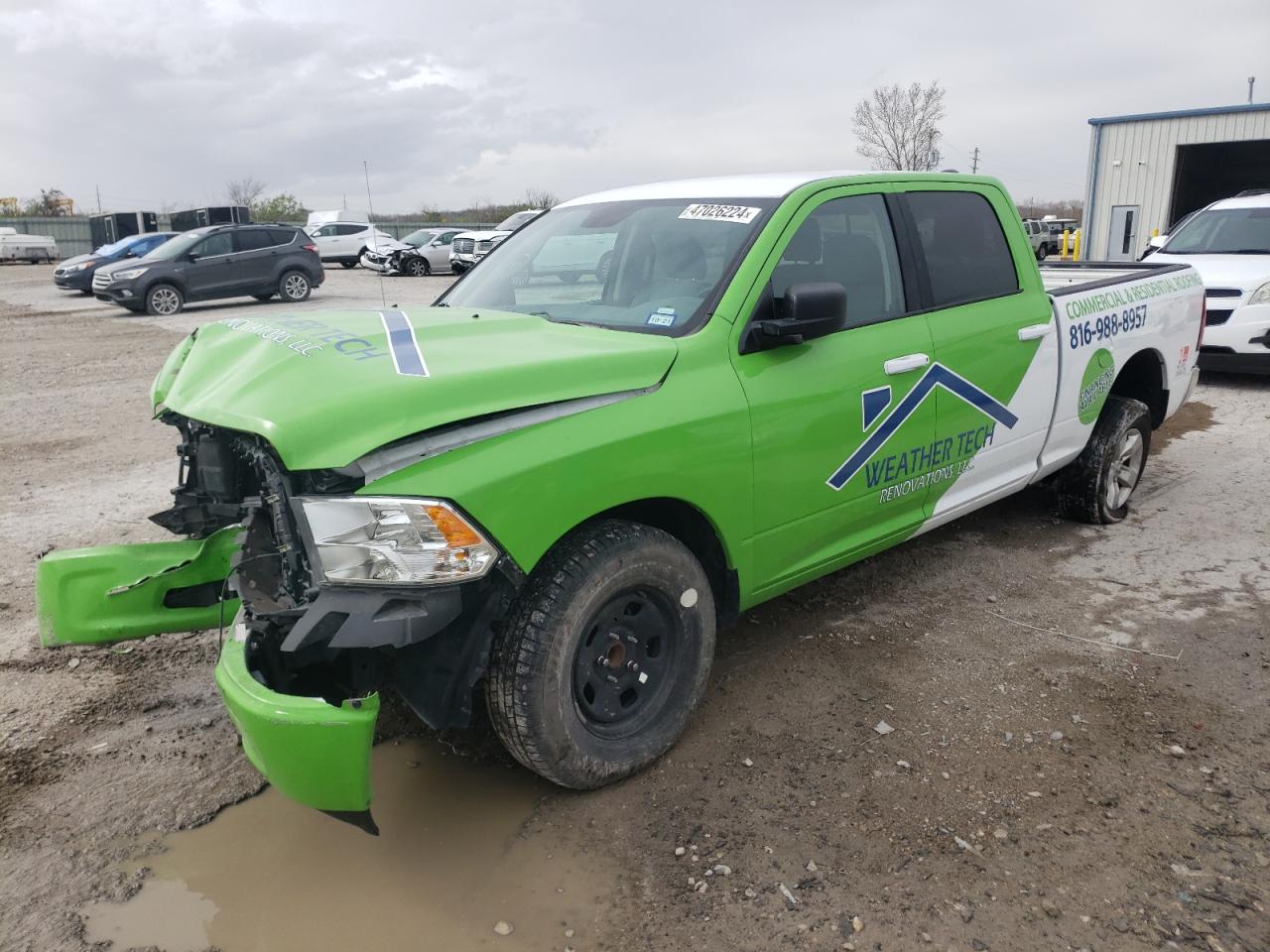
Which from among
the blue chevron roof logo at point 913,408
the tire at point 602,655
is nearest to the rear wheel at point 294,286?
the blue chevron roof logo at point 913,408

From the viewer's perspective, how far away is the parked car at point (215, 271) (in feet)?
59.0

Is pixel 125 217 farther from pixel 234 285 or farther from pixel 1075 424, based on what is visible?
pixel 1075 424

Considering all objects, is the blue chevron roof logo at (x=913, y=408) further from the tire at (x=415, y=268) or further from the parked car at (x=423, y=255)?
the tire at (x=415, y=268)

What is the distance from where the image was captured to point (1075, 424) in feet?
16.6

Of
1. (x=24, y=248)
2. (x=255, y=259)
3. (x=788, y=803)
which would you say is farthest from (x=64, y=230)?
(x=788, y=803)

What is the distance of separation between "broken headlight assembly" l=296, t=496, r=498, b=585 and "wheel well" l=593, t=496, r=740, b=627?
679mm

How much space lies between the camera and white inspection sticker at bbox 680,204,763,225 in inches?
142

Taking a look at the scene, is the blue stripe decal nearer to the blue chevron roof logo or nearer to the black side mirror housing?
the black side mirror housing

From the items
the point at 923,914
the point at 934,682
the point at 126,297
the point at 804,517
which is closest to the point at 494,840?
the point at 923,914

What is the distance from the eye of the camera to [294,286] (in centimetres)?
1953

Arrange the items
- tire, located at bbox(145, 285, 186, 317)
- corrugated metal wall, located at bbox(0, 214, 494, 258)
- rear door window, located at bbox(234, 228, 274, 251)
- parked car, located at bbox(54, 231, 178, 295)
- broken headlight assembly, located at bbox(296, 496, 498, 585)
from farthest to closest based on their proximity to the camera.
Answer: corrugated metal wall, located at bbox(0, 214, 494, 258)
parked car, located at bbox(54, 231, 178, 295)
rear door window, located at bbox(234, 228, 274, 251)
tire, located at bbox(145, 285, 186, 317)
broken headlight assembly, located at bbox(296, 496, 498, 585)

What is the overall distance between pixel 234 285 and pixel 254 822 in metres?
17.7

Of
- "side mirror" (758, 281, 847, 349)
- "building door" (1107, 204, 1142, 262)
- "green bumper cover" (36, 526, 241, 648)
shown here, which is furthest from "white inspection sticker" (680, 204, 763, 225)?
"building door" (1107, 204, 1142, 262)

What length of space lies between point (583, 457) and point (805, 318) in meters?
0.96
